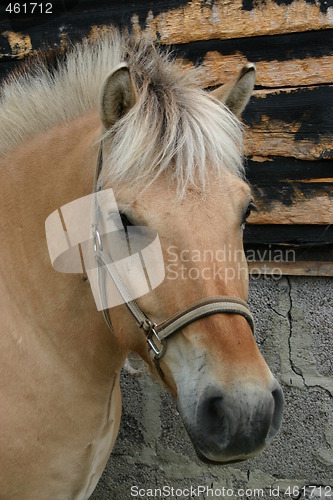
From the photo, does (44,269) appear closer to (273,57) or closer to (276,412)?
(276,412)

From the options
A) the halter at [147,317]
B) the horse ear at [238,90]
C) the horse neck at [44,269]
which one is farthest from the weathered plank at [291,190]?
the halter at [147,317]

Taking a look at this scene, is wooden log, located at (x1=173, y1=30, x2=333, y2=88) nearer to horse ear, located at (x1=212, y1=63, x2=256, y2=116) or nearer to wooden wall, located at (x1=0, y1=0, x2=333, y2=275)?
wooden wall, located at (x1=0, y1=0, x2=333, y2=275)

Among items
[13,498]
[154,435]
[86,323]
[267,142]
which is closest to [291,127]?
[267,142]

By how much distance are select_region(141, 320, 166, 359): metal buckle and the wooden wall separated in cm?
118

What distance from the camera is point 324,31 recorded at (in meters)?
2.10

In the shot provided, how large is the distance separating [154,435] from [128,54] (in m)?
1.91

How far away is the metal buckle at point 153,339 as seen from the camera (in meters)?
1.29

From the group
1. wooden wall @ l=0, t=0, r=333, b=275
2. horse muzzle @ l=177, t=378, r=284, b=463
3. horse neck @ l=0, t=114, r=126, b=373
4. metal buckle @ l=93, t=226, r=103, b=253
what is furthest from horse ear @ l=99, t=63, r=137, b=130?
wooden wall @ l=0, t=0, r=333, b=275

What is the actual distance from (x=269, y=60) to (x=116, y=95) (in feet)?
3.72

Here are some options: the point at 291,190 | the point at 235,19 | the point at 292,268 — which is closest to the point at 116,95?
the point at 235,19

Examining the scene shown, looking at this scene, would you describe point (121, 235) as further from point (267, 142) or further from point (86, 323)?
point (267, 142)

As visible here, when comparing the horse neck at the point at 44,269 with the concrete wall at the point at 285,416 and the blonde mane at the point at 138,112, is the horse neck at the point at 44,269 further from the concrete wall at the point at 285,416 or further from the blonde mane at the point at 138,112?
the concrete wall at the point at 285,416

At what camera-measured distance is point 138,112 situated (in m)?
1.34

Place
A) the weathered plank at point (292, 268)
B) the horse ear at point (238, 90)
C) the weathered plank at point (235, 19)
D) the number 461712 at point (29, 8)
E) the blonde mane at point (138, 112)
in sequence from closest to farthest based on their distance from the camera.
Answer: the blonde mane at point (138, 112)
the horse ear at point (238, 90)
the weathered plank at point (235, 19)
the number 461712 at point (29, 8)
the weathered plank at point (292, 268)
